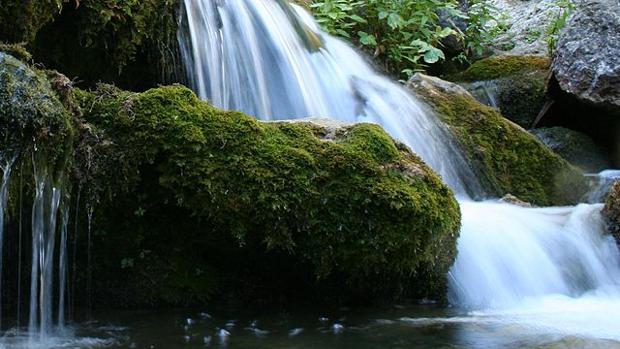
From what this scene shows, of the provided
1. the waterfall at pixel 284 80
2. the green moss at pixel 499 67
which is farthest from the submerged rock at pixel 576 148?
the waterfall at pixel 284 80

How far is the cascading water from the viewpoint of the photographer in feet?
17.1

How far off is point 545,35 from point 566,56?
9.44 ft

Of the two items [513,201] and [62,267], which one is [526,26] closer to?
[513,201]

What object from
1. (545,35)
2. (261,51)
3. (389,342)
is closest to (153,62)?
(261,51)

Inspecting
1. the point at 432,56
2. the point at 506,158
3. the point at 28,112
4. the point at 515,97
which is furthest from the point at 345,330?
the point at 515,97


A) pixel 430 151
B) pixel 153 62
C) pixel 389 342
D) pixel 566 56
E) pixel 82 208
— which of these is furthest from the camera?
pixel 566 56

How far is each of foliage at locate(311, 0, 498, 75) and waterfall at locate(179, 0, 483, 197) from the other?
116cm

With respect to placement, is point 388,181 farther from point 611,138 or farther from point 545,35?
point 545,35

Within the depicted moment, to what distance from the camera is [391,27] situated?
364 inches

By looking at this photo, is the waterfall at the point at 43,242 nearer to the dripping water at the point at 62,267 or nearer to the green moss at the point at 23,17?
the dripping water at the point at 62,267

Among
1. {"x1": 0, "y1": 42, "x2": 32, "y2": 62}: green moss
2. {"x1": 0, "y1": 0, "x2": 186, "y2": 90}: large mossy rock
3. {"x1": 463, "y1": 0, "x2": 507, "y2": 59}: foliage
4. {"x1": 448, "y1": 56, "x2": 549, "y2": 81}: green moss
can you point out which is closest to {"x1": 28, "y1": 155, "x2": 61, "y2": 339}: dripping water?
{"x1": 0, "y1": 42, "x2": 32, "y2": 62}: green moss

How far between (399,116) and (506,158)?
109 centimetres

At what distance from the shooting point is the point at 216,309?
4.53m

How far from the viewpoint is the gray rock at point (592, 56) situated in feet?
27.4
